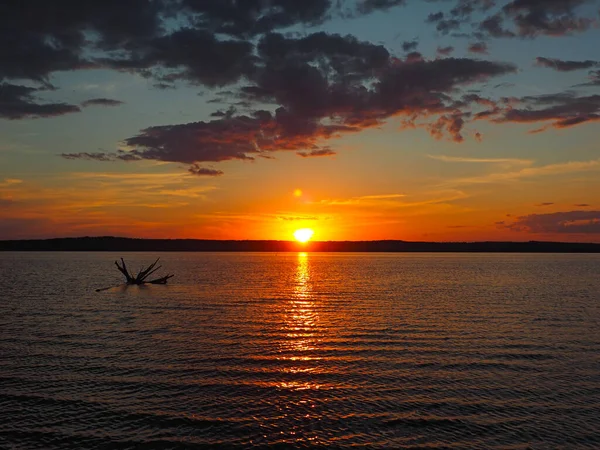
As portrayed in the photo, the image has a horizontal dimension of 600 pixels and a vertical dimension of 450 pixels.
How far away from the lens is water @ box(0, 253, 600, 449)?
17.6 m

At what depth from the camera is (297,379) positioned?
24.6 metres

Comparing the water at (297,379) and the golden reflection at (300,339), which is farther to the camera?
the golden reflection at (300,339)

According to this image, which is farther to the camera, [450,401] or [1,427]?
[450,401]

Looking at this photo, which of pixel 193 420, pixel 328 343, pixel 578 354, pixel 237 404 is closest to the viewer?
pixel 193 420

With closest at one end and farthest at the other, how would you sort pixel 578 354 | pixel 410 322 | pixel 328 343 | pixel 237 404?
pixel 237 404 < pixel 578 354 < pixel 328 343 < pixel 410 322

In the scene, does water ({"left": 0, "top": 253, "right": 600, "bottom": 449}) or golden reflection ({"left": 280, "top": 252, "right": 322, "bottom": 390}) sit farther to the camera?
golden reflection ({"left": 280, "top": 252, "right": 322, "bottom": 390})

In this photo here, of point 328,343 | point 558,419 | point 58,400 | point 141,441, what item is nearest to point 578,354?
point 558,419

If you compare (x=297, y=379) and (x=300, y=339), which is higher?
(x=300, y=339)

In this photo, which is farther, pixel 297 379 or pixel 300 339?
pixel 300 339

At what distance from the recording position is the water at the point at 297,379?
1761 centimetres

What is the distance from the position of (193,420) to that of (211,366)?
7.96 meters

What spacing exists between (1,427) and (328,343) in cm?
Answer: 1993

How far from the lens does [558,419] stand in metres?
19.0

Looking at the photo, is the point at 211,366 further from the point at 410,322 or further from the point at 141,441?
the point at 410,322
